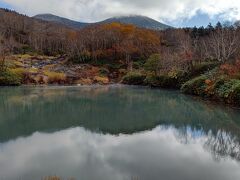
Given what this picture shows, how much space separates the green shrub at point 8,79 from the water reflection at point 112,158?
143 ft

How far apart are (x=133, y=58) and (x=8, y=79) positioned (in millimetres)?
41043

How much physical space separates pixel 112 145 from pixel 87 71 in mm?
63064

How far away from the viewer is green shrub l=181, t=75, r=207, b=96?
3475cm

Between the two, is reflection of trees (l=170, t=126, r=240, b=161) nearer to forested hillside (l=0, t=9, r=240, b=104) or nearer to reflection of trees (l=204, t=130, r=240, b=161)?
reflection of trees (l=204, t=130, r=240, b=161)

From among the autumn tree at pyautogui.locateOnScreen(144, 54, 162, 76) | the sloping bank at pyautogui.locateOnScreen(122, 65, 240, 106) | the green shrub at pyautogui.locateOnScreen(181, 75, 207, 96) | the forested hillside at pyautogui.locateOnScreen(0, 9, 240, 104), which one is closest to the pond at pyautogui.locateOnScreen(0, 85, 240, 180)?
the sloping bank at pyautogui.locateOnScreen(122, 65, 240, 106)

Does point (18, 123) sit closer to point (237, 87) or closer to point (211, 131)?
point (211, 131)

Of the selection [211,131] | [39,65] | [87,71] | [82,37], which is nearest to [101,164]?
[211,131]

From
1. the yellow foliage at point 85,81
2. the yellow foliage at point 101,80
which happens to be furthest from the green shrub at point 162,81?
the yellow foliage at point 85,81

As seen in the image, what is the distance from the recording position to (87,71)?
76.0 metres

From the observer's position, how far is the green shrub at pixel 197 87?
34750mm

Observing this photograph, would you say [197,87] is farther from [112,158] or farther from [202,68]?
[112,158]

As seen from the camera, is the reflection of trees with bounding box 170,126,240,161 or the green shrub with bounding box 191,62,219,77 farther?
the green shrub with bounding box 191,62,219,77

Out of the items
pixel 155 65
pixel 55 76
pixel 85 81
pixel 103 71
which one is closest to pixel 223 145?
pixel 155 65

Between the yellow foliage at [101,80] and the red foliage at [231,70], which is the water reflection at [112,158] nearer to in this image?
the red foliage at [231,70]
